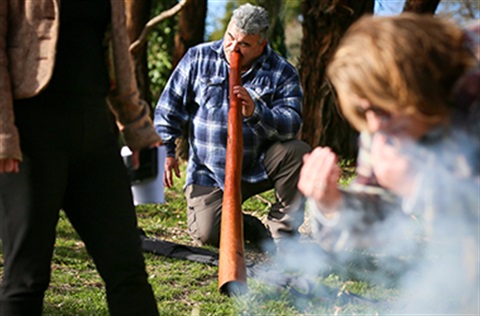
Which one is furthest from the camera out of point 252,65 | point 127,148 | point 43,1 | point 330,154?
point 252,65

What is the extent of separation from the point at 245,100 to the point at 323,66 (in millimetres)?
4132

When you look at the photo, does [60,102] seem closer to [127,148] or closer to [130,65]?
[130,65]

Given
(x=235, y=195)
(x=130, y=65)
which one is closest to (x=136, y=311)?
(x=130, y=65)

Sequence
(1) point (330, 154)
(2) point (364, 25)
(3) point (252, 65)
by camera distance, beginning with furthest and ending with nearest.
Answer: (3) point (252, 65) → (1) point (330, 154) → (2) point (364, 25)

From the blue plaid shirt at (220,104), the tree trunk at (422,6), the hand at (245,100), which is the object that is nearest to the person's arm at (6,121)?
the hand at (245,100)

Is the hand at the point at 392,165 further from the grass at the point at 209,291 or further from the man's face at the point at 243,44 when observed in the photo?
the man's face at the point at 243,44

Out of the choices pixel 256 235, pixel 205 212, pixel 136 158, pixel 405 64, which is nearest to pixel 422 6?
pixel 256 235

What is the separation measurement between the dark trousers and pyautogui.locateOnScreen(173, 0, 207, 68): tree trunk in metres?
7.21

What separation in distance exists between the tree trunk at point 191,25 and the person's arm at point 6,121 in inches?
290

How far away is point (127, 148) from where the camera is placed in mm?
2873

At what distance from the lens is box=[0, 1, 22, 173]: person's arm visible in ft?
7.29

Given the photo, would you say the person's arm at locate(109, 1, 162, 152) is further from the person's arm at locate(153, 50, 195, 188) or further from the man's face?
the person's arm at locate(153, 50, 195, 188)

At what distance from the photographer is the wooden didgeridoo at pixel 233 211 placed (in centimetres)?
375

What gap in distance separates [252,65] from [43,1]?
8.18 feet
